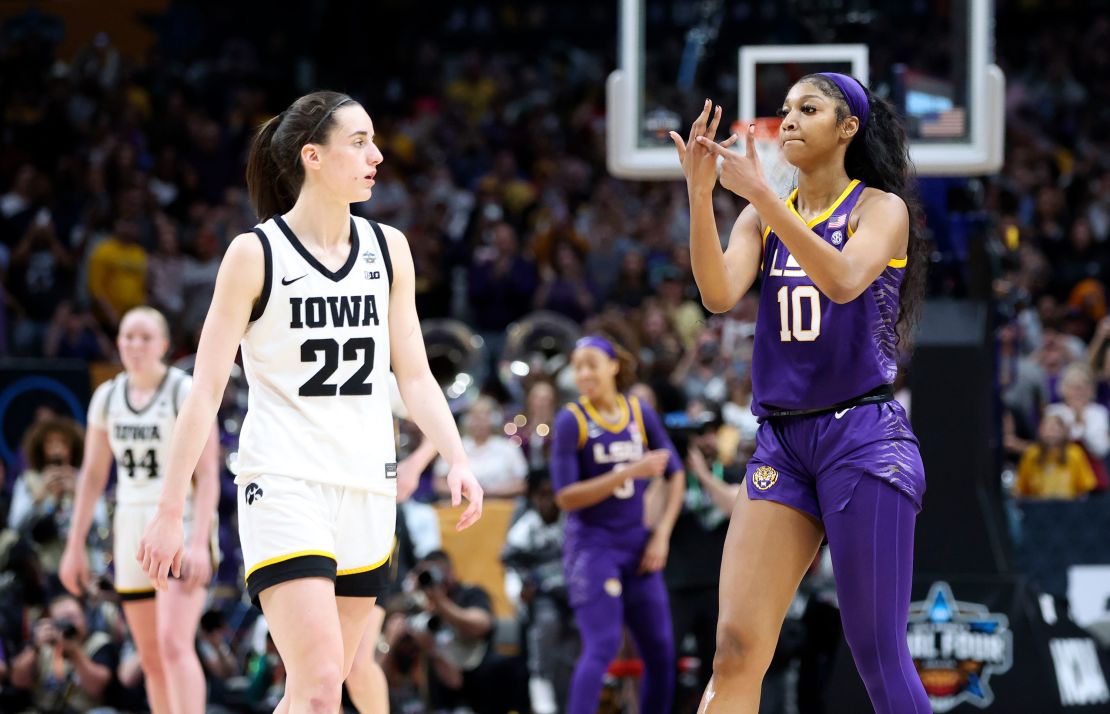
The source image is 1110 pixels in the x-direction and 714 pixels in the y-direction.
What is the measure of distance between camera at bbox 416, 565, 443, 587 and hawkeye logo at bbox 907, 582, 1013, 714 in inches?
107

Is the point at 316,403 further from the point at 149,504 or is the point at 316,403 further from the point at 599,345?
the point at 599,345

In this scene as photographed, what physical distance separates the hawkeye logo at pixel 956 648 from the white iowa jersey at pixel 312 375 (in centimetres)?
454

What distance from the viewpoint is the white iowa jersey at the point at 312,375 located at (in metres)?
4.61

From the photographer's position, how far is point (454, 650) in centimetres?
938

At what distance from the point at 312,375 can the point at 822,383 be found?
153 centimetres

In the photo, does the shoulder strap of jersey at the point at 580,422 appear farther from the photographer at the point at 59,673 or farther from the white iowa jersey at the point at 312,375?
the white iowa jersey at the point at 312,375

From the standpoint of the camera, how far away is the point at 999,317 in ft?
31.1

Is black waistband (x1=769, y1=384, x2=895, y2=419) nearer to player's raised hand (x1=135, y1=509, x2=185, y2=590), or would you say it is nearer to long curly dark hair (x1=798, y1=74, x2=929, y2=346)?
long curly dark hair (x1=798, y1=74, x2=929, y2=346)

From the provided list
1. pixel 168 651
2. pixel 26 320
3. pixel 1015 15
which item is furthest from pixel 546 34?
pixel 168 651

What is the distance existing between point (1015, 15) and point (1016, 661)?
14.4m

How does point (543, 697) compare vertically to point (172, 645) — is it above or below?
below

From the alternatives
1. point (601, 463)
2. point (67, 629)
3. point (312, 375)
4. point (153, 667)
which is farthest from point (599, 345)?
point (312, 375)

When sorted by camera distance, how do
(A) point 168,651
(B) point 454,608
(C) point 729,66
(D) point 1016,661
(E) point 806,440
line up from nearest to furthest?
(E) point 806,440 < (A) point 168,651 < (D) point 1016,661 < (B) point 454,608 < (C) point 729,66

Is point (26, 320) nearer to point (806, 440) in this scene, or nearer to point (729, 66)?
point (729, 66)
